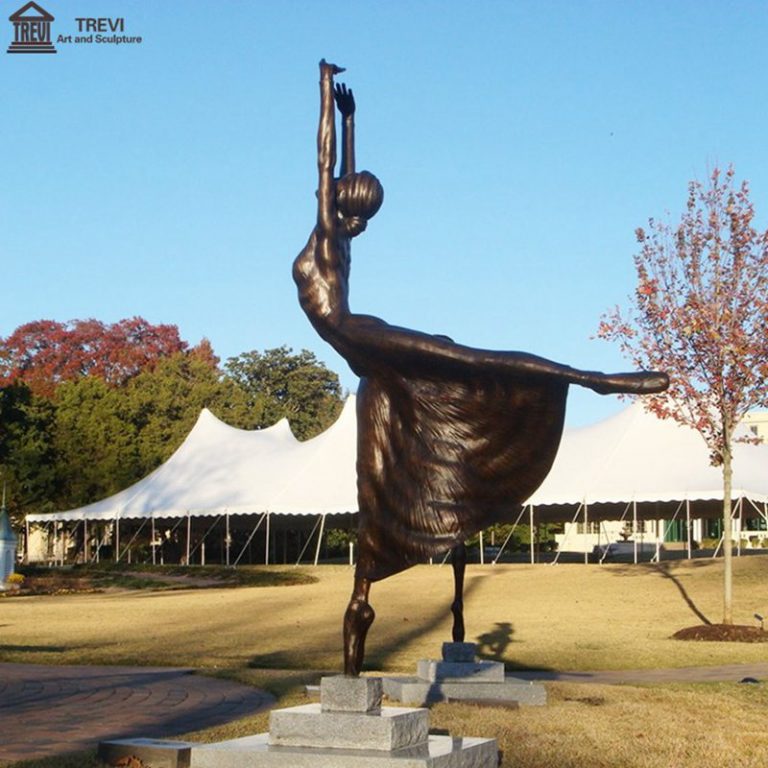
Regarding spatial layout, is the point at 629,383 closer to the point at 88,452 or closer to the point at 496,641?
the point at 496,641

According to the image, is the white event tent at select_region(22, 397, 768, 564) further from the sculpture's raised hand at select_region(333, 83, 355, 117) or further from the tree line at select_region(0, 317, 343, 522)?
the sculpture's raised hand at select_region(333, 83, 355, 117)

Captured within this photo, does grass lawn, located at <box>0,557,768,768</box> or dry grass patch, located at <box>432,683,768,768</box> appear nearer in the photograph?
dry grass patch, located at <box>432,683,768,768</box>

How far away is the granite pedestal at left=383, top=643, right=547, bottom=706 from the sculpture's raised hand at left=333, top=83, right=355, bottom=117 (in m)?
4.17

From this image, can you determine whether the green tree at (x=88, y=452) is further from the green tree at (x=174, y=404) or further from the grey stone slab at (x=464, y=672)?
the grey stone slab at (x=464, y=672)

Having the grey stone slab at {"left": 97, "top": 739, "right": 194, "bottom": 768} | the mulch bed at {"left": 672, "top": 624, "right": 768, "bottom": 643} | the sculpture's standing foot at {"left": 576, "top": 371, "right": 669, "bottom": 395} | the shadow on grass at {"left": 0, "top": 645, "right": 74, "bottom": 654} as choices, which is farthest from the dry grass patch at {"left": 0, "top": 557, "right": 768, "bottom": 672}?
the sculpture's standing foot at {"left": 576, "top": 371, "right": 669, "bottom": 395}

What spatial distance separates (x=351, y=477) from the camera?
31.5m

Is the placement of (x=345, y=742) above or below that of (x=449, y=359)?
below

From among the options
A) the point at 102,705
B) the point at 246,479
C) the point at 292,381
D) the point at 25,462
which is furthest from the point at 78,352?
the point at 102,705

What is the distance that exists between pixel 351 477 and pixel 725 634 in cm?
1644

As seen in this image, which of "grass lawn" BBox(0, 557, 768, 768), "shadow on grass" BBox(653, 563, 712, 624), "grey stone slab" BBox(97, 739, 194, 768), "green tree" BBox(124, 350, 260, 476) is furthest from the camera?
"green tree" BBox(124, 350, 260, 476)

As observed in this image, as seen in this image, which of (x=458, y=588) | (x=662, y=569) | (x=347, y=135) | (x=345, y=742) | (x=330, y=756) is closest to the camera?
(x=330, y=756)

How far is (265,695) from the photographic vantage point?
31.2ft

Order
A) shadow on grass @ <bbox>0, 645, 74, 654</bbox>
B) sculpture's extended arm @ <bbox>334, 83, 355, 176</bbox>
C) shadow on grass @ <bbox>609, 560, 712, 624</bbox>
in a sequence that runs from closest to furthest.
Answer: sculpture's extended arm @ <bbox>334, 83, 355, 176</bbox> → shadow on grass @ <bbox>0, 645, 74, 654</bbox> → shadow on grass @ <bbox>609, 560, 712, 624</bbox>

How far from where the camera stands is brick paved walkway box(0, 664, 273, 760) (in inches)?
285
